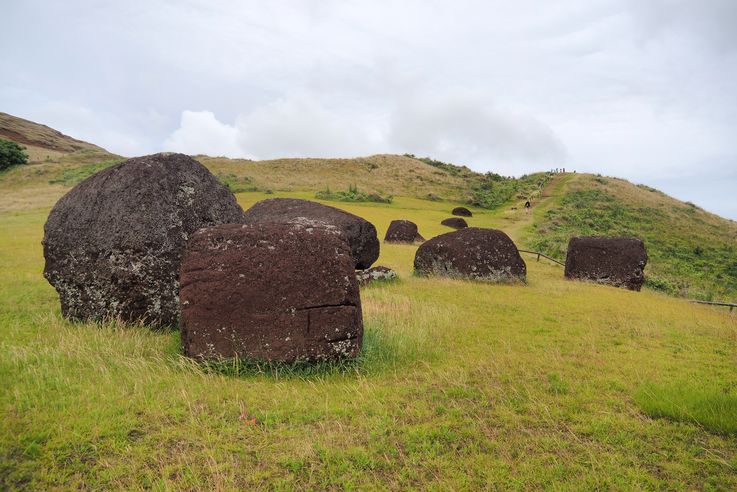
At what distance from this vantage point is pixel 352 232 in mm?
16734

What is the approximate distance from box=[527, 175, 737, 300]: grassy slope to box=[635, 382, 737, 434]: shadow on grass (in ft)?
69.9

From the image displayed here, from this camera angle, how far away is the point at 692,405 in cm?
600

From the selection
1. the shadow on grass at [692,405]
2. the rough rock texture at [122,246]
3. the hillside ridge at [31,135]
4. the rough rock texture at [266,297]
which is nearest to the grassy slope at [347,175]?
the hillside ridge at [31,135]

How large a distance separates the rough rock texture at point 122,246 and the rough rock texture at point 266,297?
7.27ft

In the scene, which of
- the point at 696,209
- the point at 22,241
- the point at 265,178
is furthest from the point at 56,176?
the point at 696,209

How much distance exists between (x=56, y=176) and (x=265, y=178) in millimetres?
27864

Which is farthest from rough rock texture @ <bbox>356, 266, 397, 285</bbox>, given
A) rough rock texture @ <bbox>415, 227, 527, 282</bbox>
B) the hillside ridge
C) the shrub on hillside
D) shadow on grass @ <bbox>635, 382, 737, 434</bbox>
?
the hillside ridge

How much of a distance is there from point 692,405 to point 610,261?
1553cm

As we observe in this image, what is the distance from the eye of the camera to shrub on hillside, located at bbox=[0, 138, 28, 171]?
64.6 metres

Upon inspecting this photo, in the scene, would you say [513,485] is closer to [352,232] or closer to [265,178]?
[352,232]

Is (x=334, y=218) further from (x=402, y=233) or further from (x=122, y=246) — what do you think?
(x=402, y=233)

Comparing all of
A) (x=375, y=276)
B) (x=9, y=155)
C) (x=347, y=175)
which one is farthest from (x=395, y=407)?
(x=9, y=155)

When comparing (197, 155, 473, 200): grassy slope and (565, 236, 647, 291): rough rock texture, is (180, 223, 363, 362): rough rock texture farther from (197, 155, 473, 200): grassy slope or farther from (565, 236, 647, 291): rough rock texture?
(197, 155, 473, 200): grassy slope

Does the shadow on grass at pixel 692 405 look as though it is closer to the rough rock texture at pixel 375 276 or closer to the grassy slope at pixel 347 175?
the rough rock texture at pixel 375 276
